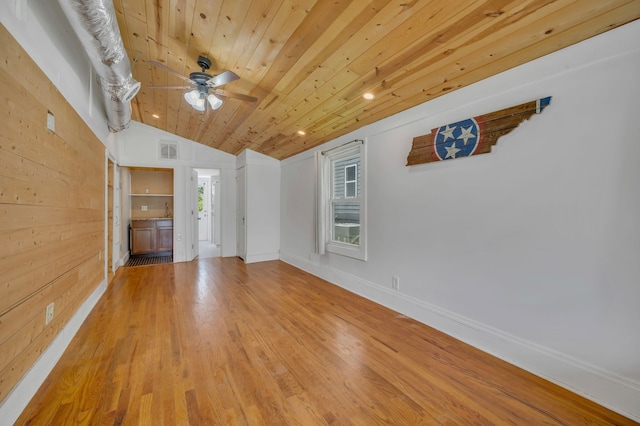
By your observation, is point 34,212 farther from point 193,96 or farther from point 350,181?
point 350,181

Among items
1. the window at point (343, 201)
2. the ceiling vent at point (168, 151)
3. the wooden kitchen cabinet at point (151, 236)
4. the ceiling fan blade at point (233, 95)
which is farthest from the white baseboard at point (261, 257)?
the ceiling fan blade at point (233, 95)

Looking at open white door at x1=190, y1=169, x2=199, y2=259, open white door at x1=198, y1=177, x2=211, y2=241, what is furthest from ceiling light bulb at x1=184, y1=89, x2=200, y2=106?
open white door at x1=198, y1=177, x2=211, y2=241

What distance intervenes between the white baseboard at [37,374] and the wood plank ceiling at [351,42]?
2672mm

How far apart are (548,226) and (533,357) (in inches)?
36.9

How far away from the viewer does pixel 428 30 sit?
174 cm

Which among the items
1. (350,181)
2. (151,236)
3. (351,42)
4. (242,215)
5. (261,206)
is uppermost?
(351,42)

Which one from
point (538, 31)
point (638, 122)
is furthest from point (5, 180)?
point (638, 122)

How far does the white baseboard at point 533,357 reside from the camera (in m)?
1.50

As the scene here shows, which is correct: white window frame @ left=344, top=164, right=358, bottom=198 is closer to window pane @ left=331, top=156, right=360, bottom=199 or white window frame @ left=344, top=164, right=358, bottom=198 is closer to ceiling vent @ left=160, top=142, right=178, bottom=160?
window pane @ left=331, top=156, right=360, bottom=199

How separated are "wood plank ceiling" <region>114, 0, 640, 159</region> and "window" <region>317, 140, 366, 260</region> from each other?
1.92 feet

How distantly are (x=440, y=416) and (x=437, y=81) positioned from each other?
8.04 ft

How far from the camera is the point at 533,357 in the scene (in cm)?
184

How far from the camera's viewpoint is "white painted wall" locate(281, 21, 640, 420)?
4.97 ft

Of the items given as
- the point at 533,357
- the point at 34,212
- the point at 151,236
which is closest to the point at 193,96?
the point at 34,212
